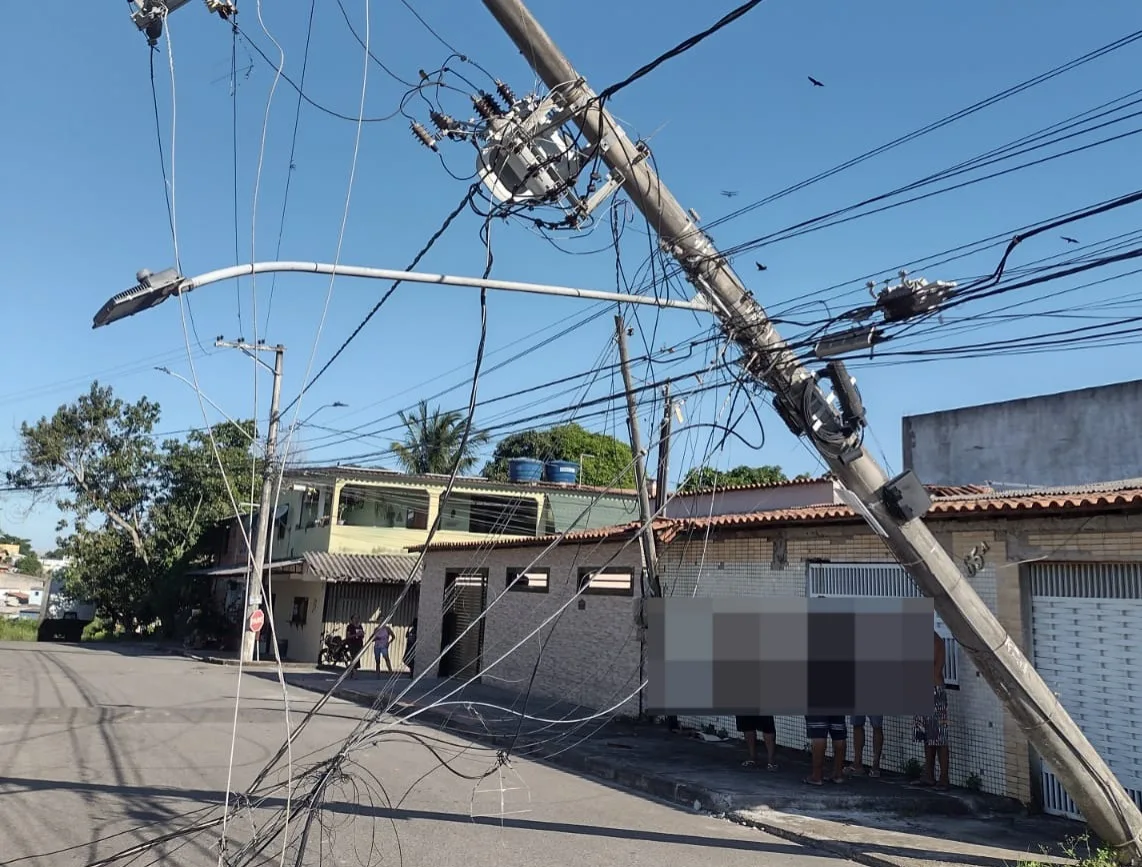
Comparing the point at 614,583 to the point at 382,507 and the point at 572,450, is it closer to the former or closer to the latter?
the point at 382,507

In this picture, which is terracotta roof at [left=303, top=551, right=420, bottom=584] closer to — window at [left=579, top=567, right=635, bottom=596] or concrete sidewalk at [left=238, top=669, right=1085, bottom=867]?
window at [left=579, top=567, right=635, bottom=596]

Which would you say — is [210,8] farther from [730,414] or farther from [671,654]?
[671,654]

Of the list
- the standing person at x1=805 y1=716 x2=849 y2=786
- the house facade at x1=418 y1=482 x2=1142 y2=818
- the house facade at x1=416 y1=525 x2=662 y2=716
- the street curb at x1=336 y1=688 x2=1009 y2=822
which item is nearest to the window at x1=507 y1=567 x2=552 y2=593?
the house facade at x1=416 y1=525 x2=662 y2=716

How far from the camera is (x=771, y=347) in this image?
6574 millimetres

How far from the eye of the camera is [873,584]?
10453 mm

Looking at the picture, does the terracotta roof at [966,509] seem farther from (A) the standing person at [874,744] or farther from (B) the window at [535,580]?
(A) the standing person at [874,744]

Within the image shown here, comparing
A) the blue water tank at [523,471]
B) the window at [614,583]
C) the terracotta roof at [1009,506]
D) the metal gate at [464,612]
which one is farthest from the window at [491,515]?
the terracotta roof at [1009,506]

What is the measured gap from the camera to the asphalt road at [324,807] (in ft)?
21.2

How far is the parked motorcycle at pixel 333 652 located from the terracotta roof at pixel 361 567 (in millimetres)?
1909

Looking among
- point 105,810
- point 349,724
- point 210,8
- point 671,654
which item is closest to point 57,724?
point 349,724

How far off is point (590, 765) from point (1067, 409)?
12.9 m

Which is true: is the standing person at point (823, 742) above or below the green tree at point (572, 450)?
below

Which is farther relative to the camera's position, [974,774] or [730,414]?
[974,774]

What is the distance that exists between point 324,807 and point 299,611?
24.0 m
